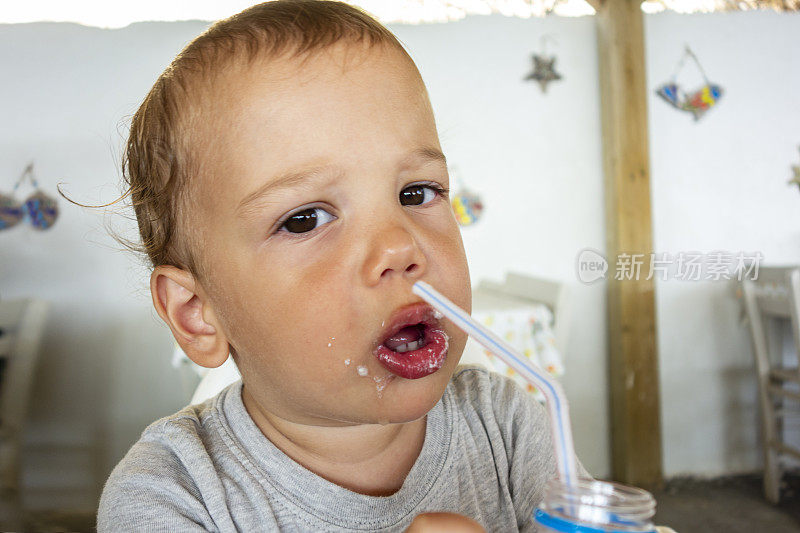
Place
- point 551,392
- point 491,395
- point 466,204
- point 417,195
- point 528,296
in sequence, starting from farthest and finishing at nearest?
point 466,204 → point 528,296 → point 491,395 → point 417,195 → point 551,392

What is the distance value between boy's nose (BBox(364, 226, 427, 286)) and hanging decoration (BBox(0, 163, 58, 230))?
250 cm

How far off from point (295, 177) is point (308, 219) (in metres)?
0.04

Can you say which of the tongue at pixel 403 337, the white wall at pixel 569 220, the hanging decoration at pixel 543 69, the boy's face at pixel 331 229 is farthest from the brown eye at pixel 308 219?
the hanging decoration at pixel 543 69

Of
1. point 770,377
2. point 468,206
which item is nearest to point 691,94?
point 468,206

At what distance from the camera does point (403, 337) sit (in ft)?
1.74

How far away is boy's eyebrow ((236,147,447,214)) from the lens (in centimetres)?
53

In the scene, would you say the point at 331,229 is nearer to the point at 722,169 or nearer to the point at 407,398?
the point at 407,398

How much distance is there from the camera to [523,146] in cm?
292

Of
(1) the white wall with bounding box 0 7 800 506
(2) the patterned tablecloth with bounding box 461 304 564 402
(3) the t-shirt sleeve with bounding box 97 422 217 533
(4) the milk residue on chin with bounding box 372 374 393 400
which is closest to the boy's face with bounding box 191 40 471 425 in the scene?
(4) the milk residue on chin with bounding box 372 374 393 400

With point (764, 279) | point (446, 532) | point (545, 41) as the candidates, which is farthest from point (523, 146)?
point (446, 532)

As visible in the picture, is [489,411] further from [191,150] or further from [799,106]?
[799,106]

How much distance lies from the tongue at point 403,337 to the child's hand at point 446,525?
152mm

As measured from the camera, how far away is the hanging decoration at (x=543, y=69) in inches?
115

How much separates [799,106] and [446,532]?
10.6 feet
